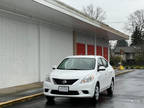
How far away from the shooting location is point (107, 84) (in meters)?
11.6

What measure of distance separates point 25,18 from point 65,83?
726cm

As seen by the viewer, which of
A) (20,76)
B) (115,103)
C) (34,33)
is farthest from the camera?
(34,33)

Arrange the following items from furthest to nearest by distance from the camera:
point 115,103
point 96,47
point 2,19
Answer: point 96,47
point 2,19
point 115,103

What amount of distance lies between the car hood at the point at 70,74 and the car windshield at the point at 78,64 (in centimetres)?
56

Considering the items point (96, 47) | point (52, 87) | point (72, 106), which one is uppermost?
point (96, 47)

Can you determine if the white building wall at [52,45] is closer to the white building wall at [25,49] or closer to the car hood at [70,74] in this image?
the white building wall at [25,49]

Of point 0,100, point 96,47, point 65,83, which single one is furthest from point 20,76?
point 96,47

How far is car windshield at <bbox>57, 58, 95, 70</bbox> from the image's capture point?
10.6 meters

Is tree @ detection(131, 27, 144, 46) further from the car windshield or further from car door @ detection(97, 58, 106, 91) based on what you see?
the car windshield

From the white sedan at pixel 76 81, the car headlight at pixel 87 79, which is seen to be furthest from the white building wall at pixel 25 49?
the car headlight at pixel 87 79

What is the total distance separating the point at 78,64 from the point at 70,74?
4.11ft

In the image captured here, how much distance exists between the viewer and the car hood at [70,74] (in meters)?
9.45

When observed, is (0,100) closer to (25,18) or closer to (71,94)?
(71,94)

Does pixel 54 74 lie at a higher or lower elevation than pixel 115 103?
higher
